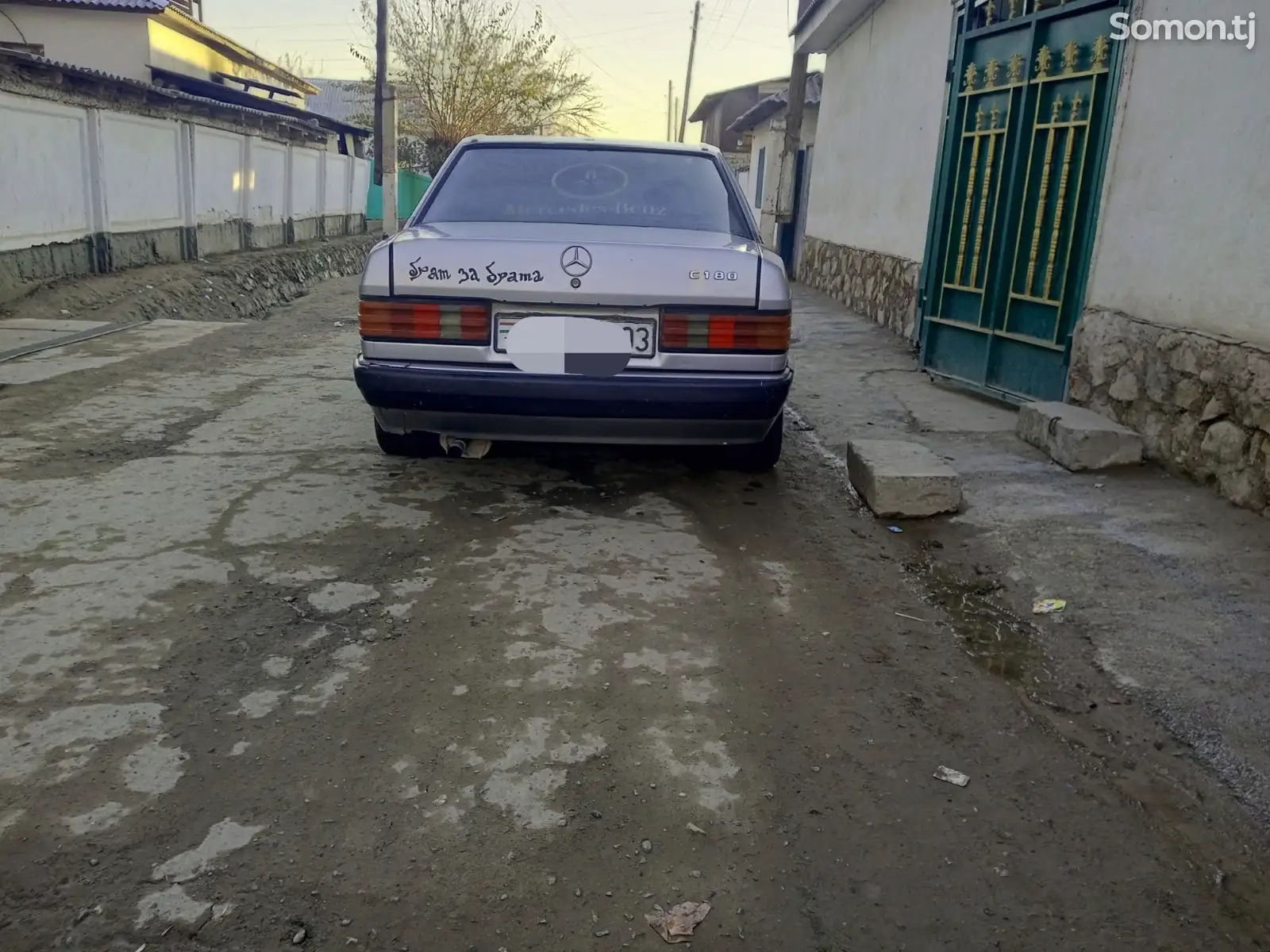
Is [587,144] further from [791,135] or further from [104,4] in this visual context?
[104,4]

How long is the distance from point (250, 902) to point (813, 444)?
4.32 metres

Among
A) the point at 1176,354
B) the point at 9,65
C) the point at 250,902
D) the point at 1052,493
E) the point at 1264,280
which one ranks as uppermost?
the point at 9,65

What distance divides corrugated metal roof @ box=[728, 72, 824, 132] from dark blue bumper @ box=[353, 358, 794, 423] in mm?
14375

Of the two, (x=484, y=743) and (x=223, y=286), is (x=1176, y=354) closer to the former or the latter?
(x=484, y=743)

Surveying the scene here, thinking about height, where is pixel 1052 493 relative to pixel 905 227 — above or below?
below

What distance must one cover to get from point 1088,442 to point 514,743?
3566 mm

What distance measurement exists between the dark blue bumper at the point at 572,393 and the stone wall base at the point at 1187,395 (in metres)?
2.05

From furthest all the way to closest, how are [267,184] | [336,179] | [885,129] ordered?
[336,179]
[267,184]
[885,129]

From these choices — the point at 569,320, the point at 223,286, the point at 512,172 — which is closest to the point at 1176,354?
the point at 569,320

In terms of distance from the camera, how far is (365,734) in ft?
8.45

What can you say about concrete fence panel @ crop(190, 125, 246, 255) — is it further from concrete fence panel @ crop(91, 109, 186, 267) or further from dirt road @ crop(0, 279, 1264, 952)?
dirt road @ crop(0, 279, 1264, 952)

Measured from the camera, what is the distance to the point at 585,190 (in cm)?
489

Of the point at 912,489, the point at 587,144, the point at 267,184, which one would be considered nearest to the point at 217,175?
the point at 267,184

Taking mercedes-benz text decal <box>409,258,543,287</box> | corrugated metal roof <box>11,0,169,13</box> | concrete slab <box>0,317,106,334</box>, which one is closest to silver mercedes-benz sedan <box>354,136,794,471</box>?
mercedes-benz text decal <box>409,258,543,287</box>
